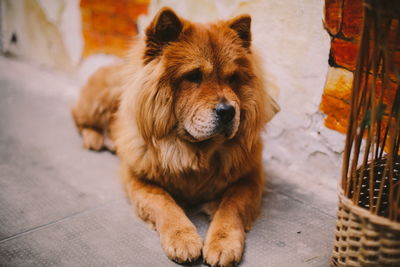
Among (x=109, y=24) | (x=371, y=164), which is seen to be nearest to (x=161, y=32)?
(x=371, y=164)

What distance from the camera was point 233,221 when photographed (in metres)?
1.94

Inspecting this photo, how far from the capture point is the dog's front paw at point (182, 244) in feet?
5.77

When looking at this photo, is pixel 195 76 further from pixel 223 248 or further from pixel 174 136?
pixel 223 248

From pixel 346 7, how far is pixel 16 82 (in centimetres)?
349

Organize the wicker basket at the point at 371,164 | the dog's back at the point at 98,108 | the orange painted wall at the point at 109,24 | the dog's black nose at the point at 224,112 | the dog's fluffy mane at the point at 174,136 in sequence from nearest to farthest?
1. the wicker basket at the point at 371,164
2. the dog's black nose at the point at 224,112
3. the dog's fluffy mane at the point at 174,136
4. the dog's back at the point at 98,108
5. the orange painted wall at the point at 109,24

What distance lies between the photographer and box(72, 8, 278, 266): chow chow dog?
6.18 feet

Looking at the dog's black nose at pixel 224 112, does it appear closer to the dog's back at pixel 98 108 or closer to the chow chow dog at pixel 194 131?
the chow chow dog at pixel 194 131

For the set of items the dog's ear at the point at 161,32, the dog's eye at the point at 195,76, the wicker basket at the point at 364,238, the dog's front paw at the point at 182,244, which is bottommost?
the dog's front paw at the point at 182,244

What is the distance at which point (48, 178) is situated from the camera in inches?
101

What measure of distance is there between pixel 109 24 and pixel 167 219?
8.22 feet

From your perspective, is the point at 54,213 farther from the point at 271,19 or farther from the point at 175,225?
the point at 271,19

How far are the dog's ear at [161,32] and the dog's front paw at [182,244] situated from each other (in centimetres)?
89

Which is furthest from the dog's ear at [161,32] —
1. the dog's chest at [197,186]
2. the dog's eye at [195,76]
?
the dog's chest at [197,186]

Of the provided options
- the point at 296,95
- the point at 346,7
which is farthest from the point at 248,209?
the point at 346,7
